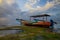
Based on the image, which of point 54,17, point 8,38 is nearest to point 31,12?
point 54,17

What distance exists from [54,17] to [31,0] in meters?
0.55

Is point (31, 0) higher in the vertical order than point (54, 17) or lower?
higher

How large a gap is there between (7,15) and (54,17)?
2.94 feet

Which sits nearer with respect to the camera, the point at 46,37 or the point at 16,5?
the point at 46,37

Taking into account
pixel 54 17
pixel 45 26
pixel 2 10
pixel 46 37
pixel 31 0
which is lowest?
pixel 46 37

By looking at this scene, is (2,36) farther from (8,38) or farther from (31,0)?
(31,0)

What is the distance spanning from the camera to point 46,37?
2467mm

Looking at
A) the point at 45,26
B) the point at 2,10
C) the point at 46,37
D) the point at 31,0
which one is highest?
the point at 31,0

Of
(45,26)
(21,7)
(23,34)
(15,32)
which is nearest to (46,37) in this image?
(45,26)

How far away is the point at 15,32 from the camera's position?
253 cm

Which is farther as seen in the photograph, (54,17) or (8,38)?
(54,17)

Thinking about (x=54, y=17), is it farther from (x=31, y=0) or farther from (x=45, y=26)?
(x=31, y=0)

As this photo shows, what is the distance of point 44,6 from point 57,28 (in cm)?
48

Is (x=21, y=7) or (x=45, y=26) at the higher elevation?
(x=21, y=7)
